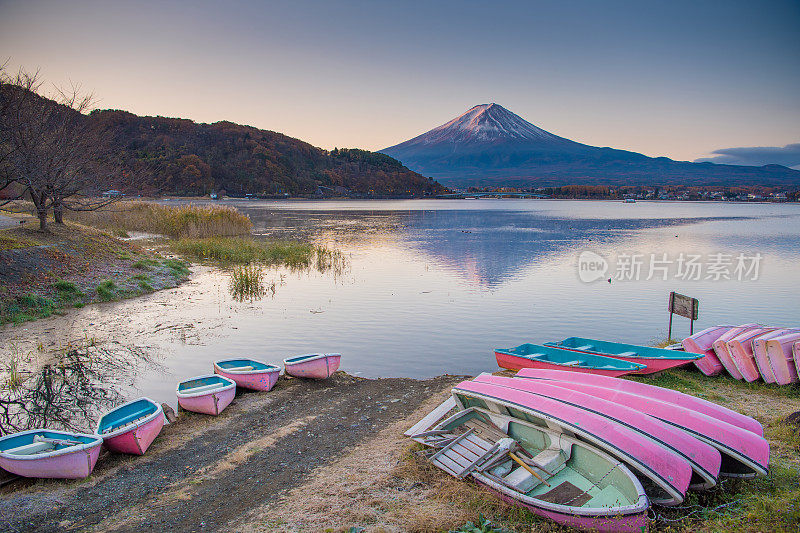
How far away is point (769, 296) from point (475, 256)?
16.7 m

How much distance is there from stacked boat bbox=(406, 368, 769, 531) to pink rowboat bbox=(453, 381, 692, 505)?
12 mm

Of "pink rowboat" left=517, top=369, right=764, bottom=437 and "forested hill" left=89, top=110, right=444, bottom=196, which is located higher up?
"forested hill" left=89, top=110, right=444, bottom=196

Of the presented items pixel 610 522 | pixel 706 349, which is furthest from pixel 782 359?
pixel 610 522

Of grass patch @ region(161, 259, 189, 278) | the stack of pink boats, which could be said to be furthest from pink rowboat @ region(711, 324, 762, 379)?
grass patch @ region(161, 259, 189, 278)

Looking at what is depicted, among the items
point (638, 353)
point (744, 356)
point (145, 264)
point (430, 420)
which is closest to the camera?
point (430, 420)

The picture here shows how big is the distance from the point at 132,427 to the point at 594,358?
903 centimetres

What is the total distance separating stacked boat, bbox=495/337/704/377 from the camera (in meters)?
10.1

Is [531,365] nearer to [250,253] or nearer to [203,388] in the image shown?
[203,388]

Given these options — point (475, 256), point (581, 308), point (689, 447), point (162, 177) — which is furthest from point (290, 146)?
point (689, 447)

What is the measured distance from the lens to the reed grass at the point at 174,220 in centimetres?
3584

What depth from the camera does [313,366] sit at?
1067 centimetres

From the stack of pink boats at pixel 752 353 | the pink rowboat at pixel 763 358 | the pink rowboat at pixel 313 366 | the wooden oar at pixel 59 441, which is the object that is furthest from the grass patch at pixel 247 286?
the pink rowboat at pixel 763 358

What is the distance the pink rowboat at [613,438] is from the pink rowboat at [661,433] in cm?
16

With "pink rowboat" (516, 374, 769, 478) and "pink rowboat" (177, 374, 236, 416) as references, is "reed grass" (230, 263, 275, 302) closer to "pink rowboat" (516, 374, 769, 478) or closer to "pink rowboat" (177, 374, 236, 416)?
"pink rowboat" (177, 374, 236, 416)
